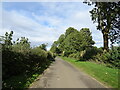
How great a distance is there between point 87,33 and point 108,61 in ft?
152

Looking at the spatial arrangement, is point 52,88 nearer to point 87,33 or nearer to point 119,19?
point 119,19

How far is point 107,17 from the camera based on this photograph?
2203cm

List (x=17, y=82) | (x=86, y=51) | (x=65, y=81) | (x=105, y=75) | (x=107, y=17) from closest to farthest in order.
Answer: (x=17, y=82), (x=65, y=81), (x=105, y=75), (x=107, y=17), (x=86, y=51)

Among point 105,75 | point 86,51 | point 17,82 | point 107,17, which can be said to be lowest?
point 105,75

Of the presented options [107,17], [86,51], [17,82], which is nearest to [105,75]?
[17,82]

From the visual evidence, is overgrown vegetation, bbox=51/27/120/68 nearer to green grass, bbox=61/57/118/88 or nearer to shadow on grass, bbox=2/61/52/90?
green grass, bbox=61/57/118/88

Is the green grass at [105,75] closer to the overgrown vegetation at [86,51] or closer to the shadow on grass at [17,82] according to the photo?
the overgrown vegetation at [86,51]

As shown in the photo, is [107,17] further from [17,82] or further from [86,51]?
[17,82]

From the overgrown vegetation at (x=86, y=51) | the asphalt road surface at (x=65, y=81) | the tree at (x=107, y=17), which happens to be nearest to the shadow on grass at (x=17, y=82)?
the asphalt road surface at (x=65, y=81)

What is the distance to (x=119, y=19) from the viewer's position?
23547 mm

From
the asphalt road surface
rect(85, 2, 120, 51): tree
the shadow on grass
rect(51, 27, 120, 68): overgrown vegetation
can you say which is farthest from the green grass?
rect(85, 2, 120, 51): tree

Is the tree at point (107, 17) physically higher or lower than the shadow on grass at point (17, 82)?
higher

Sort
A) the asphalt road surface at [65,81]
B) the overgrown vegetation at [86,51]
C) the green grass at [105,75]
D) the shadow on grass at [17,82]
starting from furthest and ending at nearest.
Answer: the overgrown vegetation at [86,51] < the green grass at [105,75] < the asphalt road surface at [65,81] < the shadow on grass at [17,82]

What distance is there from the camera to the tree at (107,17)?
2104 cm
